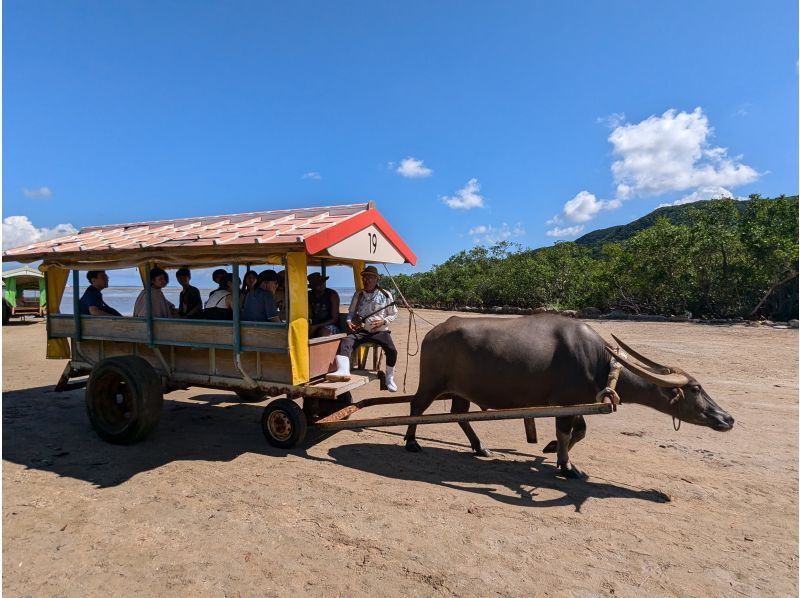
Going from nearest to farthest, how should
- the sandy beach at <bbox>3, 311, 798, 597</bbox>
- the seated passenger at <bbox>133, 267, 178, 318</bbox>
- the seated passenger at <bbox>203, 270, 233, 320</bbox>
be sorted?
the sandy beach at <bbox>3, 311, 798, 597</bbox> < the seated passenger at <bbox>133, 267, 178, 318</bbox> < the seated passenger at <bbox>203, 270, 233, 320</bbox>

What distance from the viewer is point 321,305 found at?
5867 millimetres

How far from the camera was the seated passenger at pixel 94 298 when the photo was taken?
5.70 meters

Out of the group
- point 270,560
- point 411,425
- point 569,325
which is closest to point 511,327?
point 569,325

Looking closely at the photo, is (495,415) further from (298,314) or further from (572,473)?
(298,314)

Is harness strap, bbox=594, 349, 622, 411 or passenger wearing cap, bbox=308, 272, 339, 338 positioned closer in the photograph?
harness strap, bbox=594, 349, 622, 411

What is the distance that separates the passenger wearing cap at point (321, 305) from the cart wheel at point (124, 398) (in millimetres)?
1798

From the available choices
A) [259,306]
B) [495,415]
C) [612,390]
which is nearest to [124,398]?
[259,306]

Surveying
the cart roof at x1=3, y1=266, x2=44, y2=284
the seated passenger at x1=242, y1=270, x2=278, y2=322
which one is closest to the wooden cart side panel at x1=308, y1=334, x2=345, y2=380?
A: the seated passenger at x1=242, y1=270, x2=278, y2=322

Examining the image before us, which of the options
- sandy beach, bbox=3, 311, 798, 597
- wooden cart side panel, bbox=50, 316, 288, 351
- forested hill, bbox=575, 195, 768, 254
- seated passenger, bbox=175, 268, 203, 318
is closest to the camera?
sandy beach, bbox=3, 311, 798, 597

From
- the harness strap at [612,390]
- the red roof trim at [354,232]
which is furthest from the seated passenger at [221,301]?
the harness strap at [612,390]

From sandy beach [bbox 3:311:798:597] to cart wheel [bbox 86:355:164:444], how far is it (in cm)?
22

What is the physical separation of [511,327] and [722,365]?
7.19 m

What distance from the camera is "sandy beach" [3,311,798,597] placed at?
2881 millimetres

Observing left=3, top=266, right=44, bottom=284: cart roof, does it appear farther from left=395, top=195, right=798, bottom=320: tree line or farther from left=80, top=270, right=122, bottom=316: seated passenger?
left=395, top=195, right=798, bottom=320: tree line
